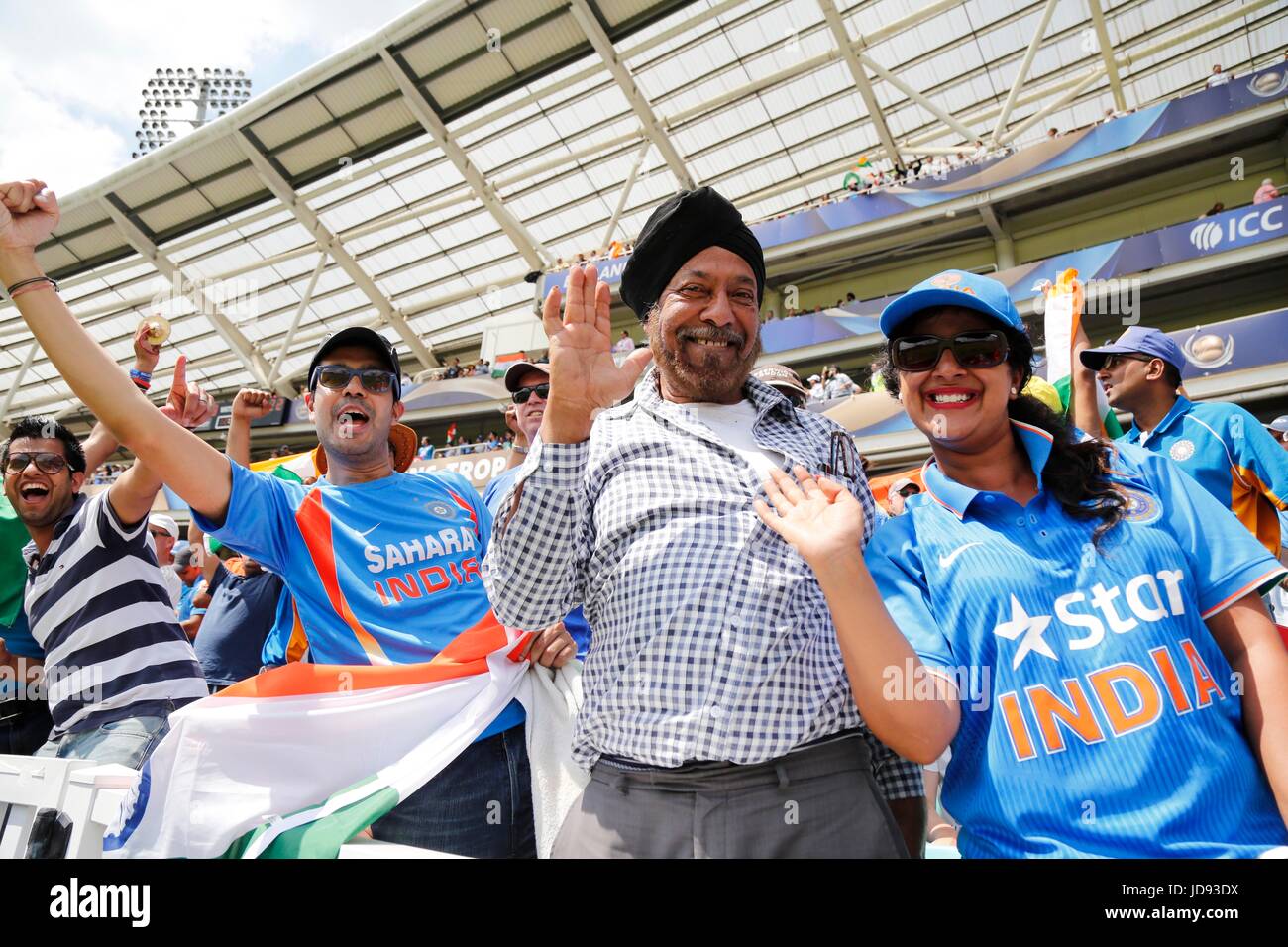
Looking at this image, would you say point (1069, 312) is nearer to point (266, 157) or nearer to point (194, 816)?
point (194, 816)

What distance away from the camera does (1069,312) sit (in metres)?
3.10

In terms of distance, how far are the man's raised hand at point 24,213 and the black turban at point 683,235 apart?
1408 mm

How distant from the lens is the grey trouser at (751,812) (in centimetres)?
146

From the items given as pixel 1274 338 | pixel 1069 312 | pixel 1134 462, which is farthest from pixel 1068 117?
pixel 1134 462

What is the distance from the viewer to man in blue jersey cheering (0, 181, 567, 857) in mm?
1970

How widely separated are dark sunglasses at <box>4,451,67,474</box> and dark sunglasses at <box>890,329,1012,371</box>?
9.89 feet

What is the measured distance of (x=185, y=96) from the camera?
3403 centimetres

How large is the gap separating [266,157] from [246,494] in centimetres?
2231

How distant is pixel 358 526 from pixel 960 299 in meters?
1.66

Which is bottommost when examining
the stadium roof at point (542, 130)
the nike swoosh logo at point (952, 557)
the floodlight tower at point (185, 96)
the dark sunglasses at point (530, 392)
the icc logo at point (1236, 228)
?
the nike swoosh logo at point (952, 557)

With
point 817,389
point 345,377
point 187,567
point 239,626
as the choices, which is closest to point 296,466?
point 239,626

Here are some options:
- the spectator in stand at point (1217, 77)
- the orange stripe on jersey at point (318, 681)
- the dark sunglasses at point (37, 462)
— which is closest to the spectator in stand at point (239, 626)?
the dark sunglasses at point (37, 462)

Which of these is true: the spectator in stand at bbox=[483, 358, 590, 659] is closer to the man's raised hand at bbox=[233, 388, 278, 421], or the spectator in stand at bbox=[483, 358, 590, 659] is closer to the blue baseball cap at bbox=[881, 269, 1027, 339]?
the man's raised hand at bbox=[233, 388, 278, 421]

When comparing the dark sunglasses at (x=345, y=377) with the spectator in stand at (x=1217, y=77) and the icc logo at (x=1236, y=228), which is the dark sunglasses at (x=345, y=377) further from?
the spectator in stand at (x=1217, y=77)
